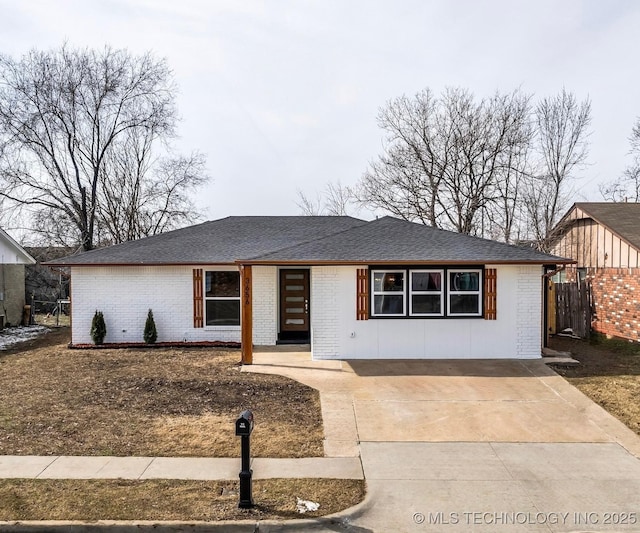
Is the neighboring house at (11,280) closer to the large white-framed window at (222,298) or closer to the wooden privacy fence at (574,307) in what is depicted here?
the large white-framed window at (222,298)

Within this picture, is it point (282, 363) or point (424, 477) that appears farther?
point (282, 363)

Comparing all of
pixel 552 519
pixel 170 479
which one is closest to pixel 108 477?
pixel 170 479

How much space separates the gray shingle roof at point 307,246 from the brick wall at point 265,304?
65cm

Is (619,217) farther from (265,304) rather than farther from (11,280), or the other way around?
(11,280)

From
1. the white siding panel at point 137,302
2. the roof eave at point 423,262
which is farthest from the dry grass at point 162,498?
the white siding panel at point 137,302

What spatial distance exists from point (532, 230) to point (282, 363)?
19568 mm

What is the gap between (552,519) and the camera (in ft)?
15.7

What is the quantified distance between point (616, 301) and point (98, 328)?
1610 cm

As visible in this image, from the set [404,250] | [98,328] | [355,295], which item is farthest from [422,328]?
[98,328]

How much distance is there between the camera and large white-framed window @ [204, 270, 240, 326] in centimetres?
1449

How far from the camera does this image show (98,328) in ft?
46.5

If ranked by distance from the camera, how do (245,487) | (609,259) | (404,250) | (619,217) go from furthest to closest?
(619,217)
(609,259)
(404,250)
(245,487)

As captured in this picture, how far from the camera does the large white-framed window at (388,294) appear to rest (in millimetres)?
11930

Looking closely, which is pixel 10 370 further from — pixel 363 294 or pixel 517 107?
pixel 517 107
